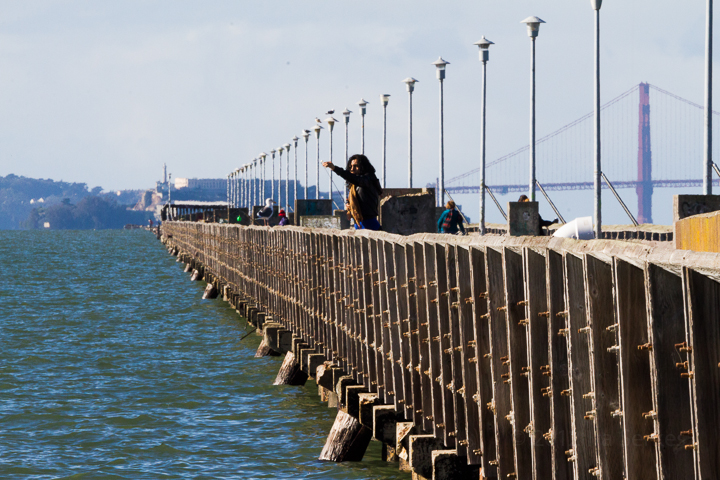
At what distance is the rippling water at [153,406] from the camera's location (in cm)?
1298

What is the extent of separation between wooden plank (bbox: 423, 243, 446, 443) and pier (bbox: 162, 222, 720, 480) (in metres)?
0.01

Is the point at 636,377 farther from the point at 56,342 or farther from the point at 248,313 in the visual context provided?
the point at 56,342

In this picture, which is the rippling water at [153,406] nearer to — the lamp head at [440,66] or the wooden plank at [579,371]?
the wooden plank at [579,371]

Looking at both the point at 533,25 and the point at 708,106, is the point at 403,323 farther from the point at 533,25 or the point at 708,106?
the point at 533,25

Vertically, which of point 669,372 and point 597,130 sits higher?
point 597,130

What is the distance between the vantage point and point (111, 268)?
70.1m

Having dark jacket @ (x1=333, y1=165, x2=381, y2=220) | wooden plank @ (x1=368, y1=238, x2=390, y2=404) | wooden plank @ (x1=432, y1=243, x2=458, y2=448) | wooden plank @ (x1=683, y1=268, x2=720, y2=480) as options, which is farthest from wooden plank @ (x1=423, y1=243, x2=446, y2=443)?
dark jacket @ (x1=333, y1=165, x2=381, y2=220)

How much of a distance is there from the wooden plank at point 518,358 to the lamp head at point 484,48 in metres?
32.5

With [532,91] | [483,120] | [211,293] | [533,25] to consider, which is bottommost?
[211,293]

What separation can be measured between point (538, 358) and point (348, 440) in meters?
6.44

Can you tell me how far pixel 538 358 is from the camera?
613cm

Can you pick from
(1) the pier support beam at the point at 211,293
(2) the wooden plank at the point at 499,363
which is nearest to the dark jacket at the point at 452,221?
(1) the pier support beam at the point at 211,293

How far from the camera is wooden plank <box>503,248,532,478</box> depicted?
646 centimetres

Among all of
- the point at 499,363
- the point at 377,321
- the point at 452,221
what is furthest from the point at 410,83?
the point at 499,363
